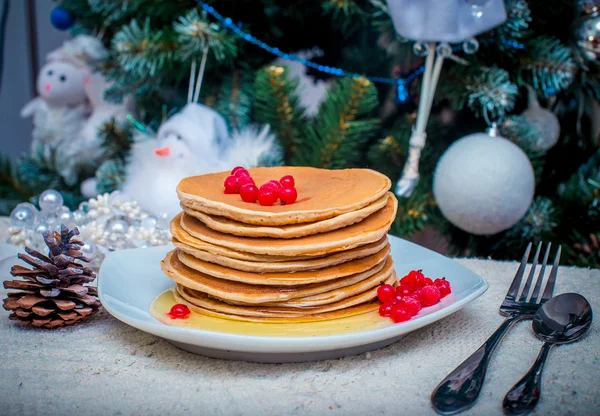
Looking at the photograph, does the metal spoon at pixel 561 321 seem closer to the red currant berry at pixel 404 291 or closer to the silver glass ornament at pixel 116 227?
the red currant berry at pixel 404 291

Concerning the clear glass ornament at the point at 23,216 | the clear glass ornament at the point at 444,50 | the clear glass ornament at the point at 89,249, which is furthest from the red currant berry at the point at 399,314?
the clear glass ornament at the point at 23,216

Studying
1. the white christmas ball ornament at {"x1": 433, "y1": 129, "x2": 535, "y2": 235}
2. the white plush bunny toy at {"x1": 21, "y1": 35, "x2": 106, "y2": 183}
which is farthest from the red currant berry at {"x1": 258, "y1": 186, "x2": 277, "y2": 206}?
the white plush bunny toy at {"x1": 21, "y1": 35, "x2": 106, "y2": 183}

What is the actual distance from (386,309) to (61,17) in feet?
4.87

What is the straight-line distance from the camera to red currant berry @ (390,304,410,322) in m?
0.78

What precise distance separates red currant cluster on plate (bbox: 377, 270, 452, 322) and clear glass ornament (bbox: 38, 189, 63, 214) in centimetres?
77

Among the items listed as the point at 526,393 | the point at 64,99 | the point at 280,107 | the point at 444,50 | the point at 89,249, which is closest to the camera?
the point at 526,393

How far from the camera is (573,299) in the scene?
0.86 metres

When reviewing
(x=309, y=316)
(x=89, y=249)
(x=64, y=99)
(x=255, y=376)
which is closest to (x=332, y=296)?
(x=309, y=316)

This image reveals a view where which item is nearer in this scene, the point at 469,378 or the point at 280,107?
the point at 469,378

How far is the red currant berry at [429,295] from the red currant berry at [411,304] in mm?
23

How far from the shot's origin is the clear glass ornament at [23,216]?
1.24 meters

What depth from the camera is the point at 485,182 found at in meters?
1.29

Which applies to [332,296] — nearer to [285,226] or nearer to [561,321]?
[285,226]

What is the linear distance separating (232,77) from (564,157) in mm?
965
